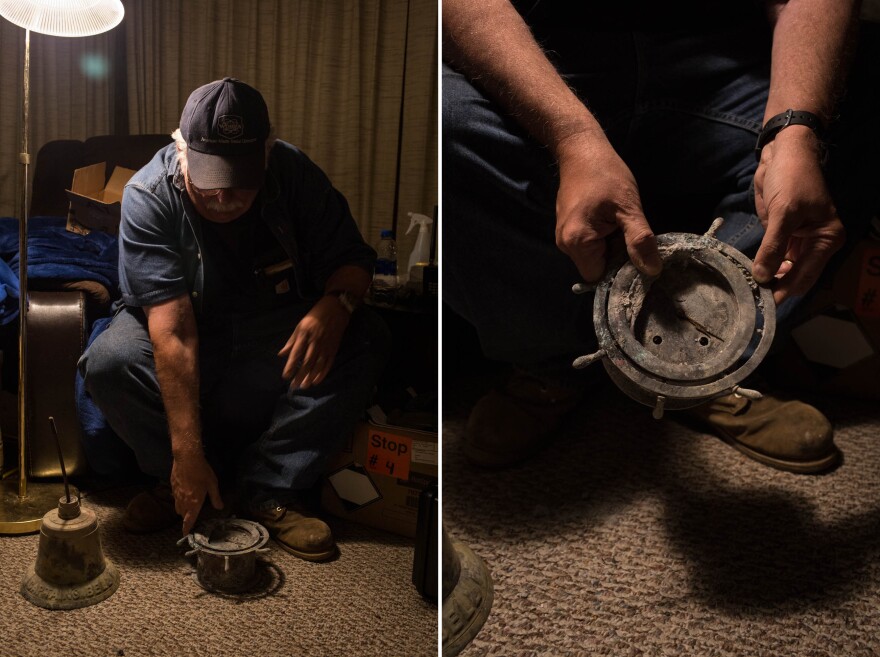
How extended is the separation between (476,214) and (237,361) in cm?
33

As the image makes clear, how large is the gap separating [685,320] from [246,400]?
0.46 metres

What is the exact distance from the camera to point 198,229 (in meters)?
0.70

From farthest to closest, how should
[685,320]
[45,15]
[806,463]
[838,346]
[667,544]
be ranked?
[838,346]
[806,463]
[667,544]
[45,15]
[685,320]

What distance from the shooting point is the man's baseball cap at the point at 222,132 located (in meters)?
0.68

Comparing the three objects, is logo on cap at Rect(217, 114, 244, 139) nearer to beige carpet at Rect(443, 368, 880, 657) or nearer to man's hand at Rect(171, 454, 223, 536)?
man's hand at Rect(171, 454, 223, 536)

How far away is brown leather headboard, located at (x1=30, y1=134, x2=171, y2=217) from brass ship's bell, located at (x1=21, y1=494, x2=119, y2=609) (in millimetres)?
312

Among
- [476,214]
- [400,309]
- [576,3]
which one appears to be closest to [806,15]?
[576,3]

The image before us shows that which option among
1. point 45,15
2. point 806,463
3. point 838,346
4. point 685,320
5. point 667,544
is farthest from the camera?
point 838,346

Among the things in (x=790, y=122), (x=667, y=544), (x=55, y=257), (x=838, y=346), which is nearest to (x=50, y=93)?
(x=55, y=257)

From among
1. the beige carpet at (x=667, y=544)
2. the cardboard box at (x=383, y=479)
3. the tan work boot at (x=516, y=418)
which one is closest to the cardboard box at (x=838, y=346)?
the beige carpet at (x=667, y=544)

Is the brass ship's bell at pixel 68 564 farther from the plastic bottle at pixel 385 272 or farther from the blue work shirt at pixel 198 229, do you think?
the plastic bottle at pixel 385 272

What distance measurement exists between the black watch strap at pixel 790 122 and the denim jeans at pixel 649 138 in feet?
0.19

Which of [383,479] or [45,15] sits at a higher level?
[45,15]

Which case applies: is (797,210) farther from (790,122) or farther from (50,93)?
(50,93)
